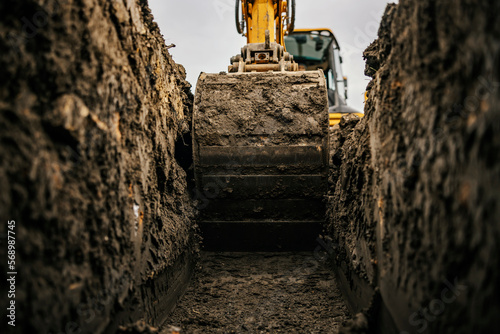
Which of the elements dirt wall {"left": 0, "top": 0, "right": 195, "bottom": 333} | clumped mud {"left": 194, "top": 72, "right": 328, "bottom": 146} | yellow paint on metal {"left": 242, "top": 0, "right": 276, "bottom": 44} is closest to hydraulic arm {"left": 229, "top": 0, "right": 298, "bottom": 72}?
yellow paint on metal {"left": 242, "top": 0, "right": 276, "bottom": 44}

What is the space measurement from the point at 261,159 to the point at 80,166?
Answer: 1.52m

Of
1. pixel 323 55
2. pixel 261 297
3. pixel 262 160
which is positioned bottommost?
pixel 261 297

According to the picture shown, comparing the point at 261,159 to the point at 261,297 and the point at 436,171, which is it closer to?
the point at 261,297

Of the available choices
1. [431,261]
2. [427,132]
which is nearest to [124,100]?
[427,132]

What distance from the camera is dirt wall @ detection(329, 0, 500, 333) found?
674 millimetres

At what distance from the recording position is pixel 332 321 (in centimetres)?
177

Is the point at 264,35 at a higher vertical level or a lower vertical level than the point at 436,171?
higher

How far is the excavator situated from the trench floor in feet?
0.49

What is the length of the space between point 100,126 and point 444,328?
3.80 feet

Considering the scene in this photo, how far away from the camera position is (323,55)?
749 cm

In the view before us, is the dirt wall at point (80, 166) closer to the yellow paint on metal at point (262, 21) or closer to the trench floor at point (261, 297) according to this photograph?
the trench floor at point (261, 297)

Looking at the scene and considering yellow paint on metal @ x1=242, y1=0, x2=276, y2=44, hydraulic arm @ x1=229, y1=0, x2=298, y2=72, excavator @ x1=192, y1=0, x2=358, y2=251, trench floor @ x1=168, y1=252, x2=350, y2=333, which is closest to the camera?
trench floor @ x1=168, y1=252, x2=350, y2=333

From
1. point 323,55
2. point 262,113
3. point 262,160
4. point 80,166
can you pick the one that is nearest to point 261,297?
point 262,160

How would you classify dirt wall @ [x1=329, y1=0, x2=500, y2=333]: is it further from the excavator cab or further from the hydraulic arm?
the excavator cab
